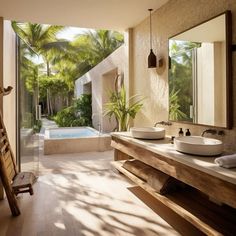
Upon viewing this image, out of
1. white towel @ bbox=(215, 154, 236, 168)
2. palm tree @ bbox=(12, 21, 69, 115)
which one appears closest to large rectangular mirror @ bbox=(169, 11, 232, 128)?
white towel @ bbox=(215, 154, 236, 168)

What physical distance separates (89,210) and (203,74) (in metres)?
1.84

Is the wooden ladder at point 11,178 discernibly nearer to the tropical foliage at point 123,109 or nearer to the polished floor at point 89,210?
the polished floor at point 89,210

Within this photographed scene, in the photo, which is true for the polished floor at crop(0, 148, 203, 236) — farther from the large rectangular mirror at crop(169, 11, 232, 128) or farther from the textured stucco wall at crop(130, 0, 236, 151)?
the large rectangular mirror at crop(169, 11, 232, 128)

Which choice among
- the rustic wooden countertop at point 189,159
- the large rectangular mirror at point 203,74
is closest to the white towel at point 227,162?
the rustic wooden countertop at point 189,159

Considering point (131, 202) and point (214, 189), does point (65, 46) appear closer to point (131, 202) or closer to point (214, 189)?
point (131, 202)

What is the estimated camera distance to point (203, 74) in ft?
7.84

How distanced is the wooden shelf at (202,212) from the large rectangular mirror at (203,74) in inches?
27.8

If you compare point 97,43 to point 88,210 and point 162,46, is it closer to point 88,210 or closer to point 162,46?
point 162,46

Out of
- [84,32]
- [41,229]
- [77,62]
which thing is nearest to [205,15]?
[41,229]

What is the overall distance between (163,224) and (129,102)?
231cm

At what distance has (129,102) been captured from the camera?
416cm

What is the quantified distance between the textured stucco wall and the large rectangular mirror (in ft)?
0.22

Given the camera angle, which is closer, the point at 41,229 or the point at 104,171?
the point at 41,229

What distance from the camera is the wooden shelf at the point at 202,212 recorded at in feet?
5.57
